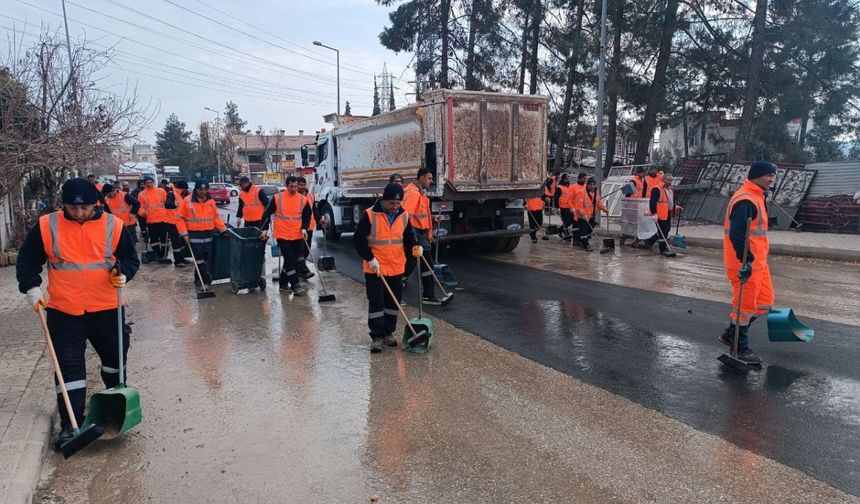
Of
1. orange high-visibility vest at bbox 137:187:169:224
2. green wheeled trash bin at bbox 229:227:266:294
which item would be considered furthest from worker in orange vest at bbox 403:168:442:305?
orange high-visibility vest at bbox 137:187:169:224

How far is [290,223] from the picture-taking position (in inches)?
338

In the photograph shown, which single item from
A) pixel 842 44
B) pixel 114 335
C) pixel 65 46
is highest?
pixel 842 44

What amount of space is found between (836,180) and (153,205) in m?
15.8

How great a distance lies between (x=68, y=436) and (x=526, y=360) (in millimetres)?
3662

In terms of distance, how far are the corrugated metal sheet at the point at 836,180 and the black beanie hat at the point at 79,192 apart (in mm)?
16112

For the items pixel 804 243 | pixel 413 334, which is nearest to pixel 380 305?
pixel 413 334

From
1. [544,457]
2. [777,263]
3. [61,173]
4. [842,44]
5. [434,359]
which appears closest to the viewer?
[544,457]

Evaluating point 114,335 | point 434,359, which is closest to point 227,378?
point 114,335

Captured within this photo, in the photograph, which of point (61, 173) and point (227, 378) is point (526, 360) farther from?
point (61, 173)

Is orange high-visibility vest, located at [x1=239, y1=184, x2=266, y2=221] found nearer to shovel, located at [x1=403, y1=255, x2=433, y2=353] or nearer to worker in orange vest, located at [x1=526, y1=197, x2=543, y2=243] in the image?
shovel, located at [x1=403, y1=255, x2=433, y2=353]

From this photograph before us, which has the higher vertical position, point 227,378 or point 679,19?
point 679,19

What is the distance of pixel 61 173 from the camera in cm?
1373

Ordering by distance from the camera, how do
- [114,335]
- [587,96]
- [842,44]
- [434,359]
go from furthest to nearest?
[587,96] < [842,44] < [434,359] < [114,335]

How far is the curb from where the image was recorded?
10.4 feet
